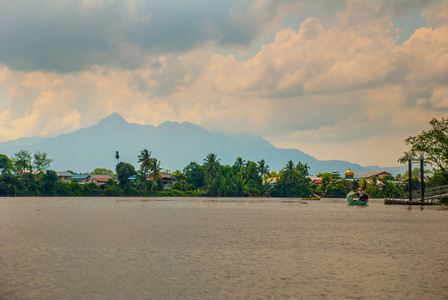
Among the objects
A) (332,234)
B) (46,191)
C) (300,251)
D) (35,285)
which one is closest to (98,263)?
(35,285)

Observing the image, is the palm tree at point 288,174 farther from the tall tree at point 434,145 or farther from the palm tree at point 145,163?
the tall tree at point 434,145

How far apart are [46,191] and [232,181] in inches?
2198

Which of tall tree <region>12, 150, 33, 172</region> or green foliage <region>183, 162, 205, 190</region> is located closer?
tall tree <region>12, 150, 33, 172</region>

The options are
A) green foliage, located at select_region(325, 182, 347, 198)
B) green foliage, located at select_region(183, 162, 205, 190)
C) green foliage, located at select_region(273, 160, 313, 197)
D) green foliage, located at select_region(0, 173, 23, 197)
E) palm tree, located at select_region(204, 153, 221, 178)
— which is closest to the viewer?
green foliage, located at select_region(0, 173, 23, 197)

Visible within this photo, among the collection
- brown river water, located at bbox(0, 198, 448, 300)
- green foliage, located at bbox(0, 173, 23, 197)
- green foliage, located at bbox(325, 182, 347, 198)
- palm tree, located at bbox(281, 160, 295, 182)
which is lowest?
brown river water, located at bbox(0, 198, 448, 300)

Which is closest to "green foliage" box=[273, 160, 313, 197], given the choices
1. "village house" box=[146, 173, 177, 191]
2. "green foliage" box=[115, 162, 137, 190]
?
"village house" box=[146, 173, 177, 191]

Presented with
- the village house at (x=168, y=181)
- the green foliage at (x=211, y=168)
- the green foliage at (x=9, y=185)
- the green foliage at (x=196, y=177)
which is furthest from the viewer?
the village house at (x=168, y=181)

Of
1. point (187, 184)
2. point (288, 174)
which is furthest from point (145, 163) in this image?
point (288, 174)

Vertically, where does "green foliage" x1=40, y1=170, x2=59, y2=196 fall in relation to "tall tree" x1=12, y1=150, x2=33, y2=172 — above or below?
below

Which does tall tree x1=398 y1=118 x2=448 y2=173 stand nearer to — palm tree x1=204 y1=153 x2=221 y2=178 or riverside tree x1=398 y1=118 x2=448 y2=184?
riverside tree x1=398 y1=118 x2=448 y2=184

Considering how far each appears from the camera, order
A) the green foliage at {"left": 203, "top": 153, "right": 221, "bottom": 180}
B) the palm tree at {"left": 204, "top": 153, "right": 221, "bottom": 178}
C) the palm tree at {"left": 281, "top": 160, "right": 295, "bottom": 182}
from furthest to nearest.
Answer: the palm tree at {"left": 281, "top": 160, "right": 295, "bottom": 182}
the palm tree at {"left": 204, "top": 153, "right": 221, "bottom": 178}
the green foliage at {"left": 203, "top": 153, "right": 221, "bottom": 180}

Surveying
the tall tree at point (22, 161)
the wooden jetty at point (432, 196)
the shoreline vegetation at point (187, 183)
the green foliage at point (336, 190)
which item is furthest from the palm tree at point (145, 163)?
the wooden jetty at point (432, 196)

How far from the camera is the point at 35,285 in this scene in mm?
12703

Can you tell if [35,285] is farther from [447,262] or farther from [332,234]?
[332,234]
